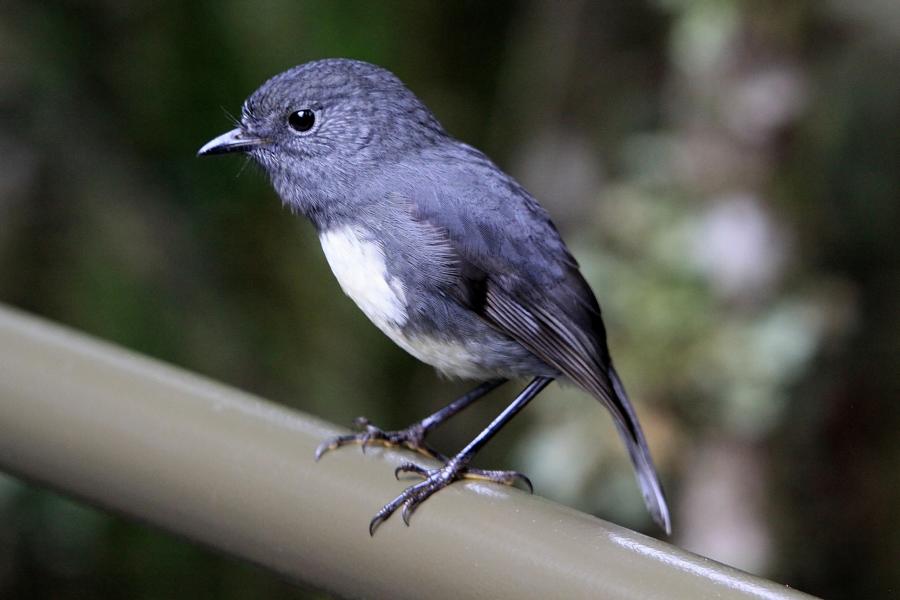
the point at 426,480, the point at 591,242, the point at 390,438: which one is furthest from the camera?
the point at 591,242

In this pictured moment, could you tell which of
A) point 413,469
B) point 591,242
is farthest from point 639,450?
point 591,242

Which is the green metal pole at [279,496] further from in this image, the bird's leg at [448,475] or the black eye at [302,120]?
the black eye at [302,120]

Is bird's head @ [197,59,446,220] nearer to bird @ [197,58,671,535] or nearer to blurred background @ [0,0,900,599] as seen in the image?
bird @ [197,58,671,535]

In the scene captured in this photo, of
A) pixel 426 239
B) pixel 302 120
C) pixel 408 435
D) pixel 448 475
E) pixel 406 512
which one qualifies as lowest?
pixel 408 435

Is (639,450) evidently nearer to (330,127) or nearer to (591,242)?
(330,127)

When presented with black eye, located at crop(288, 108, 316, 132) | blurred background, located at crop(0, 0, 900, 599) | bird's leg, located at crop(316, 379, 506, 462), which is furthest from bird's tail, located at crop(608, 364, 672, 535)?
blurred background, located at crop(0, 0, 900, 599)

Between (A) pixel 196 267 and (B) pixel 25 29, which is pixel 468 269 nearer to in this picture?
(A) pixel 196 267

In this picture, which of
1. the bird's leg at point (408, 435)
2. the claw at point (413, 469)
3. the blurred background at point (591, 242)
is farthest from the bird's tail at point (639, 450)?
the blurred background at point (591, 242)
